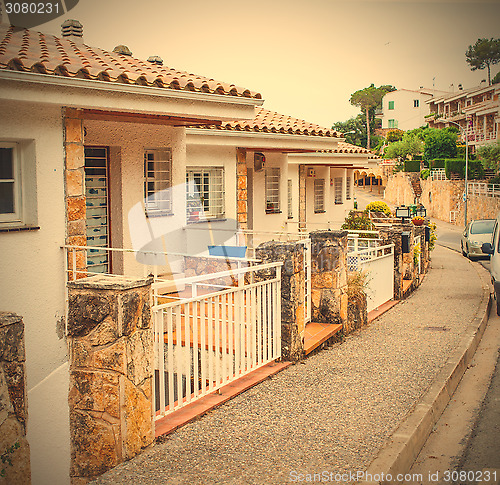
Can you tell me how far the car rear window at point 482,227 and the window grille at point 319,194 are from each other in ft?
20.4

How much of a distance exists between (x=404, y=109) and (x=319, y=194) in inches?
3130

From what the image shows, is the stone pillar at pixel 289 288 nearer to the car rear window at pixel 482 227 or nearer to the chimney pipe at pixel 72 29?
the chimney pipe at pixel 72 29

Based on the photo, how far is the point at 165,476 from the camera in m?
4.52

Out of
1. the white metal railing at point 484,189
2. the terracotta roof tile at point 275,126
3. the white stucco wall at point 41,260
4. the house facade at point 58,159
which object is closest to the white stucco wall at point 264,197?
the terracotta roof tile at point 275,126

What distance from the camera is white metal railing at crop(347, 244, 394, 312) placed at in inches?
442

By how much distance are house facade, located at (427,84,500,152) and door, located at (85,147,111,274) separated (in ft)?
141

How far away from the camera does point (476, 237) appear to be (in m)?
24.6

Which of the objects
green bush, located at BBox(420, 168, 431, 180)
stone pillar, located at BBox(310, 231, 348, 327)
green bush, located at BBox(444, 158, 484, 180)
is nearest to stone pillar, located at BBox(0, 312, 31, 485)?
stone pillar, located at BBox(310, 231, 348, 327)

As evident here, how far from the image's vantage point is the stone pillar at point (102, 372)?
457 cm

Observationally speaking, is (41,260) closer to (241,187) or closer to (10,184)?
(10,184)

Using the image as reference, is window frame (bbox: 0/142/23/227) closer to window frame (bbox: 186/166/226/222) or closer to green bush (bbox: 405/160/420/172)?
window frame (bbox: 186/166/226/222)

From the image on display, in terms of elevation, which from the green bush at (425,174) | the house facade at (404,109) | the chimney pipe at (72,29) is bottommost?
the green bush at (425,174)

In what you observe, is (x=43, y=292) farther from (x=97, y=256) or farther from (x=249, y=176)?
(x=249, y=176)

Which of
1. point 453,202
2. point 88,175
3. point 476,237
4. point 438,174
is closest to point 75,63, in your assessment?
point 88,175
